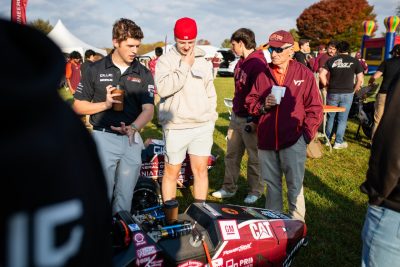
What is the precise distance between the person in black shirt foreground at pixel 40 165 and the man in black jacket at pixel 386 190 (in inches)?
58.5

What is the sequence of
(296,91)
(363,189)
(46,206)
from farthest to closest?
(296,91)
(363,189)
(46,206)

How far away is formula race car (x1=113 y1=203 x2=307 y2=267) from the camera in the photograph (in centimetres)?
226

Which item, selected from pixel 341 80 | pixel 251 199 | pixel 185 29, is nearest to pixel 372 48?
pixel 341 80

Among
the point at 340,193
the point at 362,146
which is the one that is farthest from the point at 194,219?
the point at 362,146

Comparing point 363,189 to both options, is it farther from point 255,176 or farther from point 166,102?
point 255,176

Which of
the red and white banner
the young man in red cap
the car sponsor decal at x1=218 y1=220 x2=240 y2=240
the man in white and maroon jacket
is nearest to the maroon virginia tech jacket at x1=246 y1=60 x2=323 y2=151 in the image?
the man in white and maroon jacket

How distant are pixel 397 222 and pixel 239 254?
1.15m

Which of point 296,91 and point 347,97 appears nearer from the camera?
point 296,91

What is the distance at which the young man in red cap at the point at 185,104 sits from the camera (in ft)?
11.8

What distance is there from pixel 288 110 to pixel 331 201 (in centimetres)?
219

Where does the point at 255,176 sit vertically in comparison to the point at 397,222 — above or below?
below

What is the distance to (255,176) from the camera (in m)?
5.14

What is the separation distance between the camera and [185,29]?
11.6ft

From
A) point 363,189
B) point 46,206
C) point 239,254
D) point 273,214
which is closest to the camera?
point 46,206
